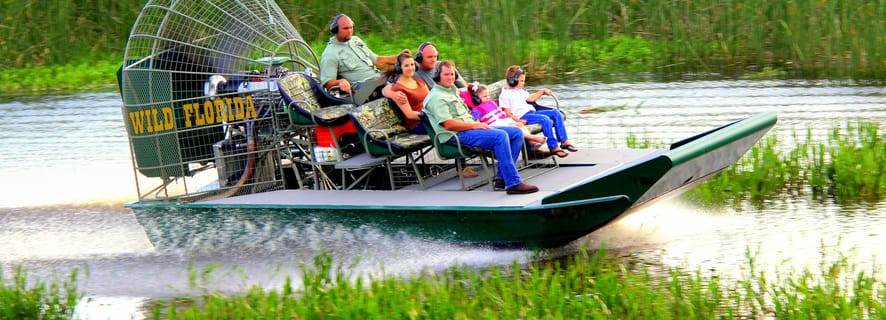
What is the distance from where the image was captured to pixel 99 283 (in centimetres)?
892

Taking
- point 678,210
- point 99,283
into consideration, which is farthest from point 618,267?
point 99,283

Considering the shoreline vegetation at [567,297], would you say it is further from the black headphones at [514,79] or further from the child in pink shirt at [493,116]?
the black headphones at [514,79]

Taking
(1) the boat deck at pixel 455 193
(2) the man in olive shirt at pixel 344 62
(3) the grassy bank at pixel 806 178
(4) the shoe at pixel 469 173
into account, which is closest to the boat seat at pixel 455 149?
(1) the boat deck at pixel 455 193

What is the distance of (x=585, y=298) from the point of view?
22.6ft

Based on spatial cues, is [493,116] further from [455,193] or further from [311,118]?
[311,118]

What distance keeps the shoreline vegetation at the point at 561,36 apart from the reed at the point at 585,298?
9293 mm

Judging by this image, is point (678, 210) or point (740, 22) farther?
point (740, 22)

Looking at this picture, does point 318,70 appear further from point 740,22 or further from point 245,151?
point 740,22

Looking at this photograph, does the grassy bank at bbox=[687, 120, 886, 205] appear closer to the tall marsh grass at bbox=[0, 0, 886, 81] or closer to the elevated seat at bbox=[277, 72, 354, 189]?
the elevated seat at bbox=[277, 72, 354, 189]

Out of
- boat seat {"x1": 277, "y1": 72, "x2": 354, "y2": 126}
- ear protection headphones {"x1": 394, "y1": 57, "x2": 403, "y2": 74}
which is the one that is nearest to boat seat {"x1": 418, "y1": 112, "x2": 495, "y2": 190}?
ear protection headphones {"x1": 394, "y1": 57, "x2": 403, "y2": 74}

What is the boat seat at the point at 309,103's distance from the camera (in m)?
9.29

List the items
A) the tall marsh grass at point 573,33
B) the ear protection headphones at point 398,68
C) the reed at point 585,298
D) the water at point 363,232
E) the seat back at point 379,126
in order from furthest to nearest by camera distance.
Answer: the tall marsh grass at point 573,33, the ear protection headphones at point 398,68, the seat back at point 379,126, the water at point 363,232, the reed at point 585,298

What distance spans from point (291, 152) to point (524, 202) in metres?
2.52

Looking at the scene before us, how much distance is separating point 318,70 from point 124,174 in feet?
11.9
